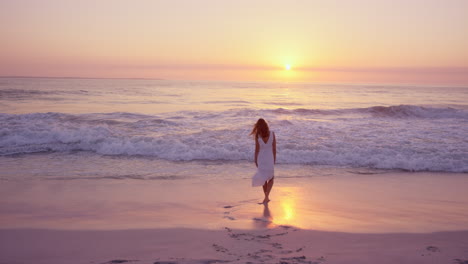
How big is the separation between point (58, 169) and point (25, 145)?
3.91 meters

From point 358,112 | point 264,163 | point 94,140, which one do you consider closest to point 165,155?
point 94,140

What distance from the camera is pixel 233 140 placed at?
13367 millimetres

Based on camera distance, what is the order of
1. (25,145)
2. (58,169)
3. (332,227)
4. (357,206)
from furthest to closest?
1. (25,145)
2. (58,169)
3. (357,206)
4. (332,227)

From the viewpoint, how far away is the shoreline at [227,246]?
4277mm

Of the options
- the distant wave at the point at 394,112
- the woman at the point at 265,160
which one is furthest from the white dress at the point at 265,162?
the distant wave at the point at 394,112

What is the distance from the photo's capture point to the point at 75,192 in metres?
7.25

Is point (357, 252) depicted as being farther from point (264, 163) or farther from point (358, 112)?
point (358, 112)

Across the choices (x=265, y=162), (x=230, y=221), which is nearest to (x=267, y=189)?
(x=265, y=162)

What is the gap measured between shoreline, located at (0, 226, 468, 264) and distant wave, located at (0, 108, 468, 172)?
5.86 m

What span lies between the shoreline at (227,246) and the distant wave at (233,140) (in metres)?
5.86

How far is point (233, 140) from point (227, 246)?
8.80 metres

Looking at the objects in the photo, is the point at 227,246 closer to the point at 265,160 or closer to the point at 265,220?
the point at 265,220

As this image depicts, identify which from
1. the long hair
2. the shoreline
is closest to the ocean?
the shoreline

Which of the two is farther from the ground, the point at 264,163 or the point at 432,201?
the point at 264,163
